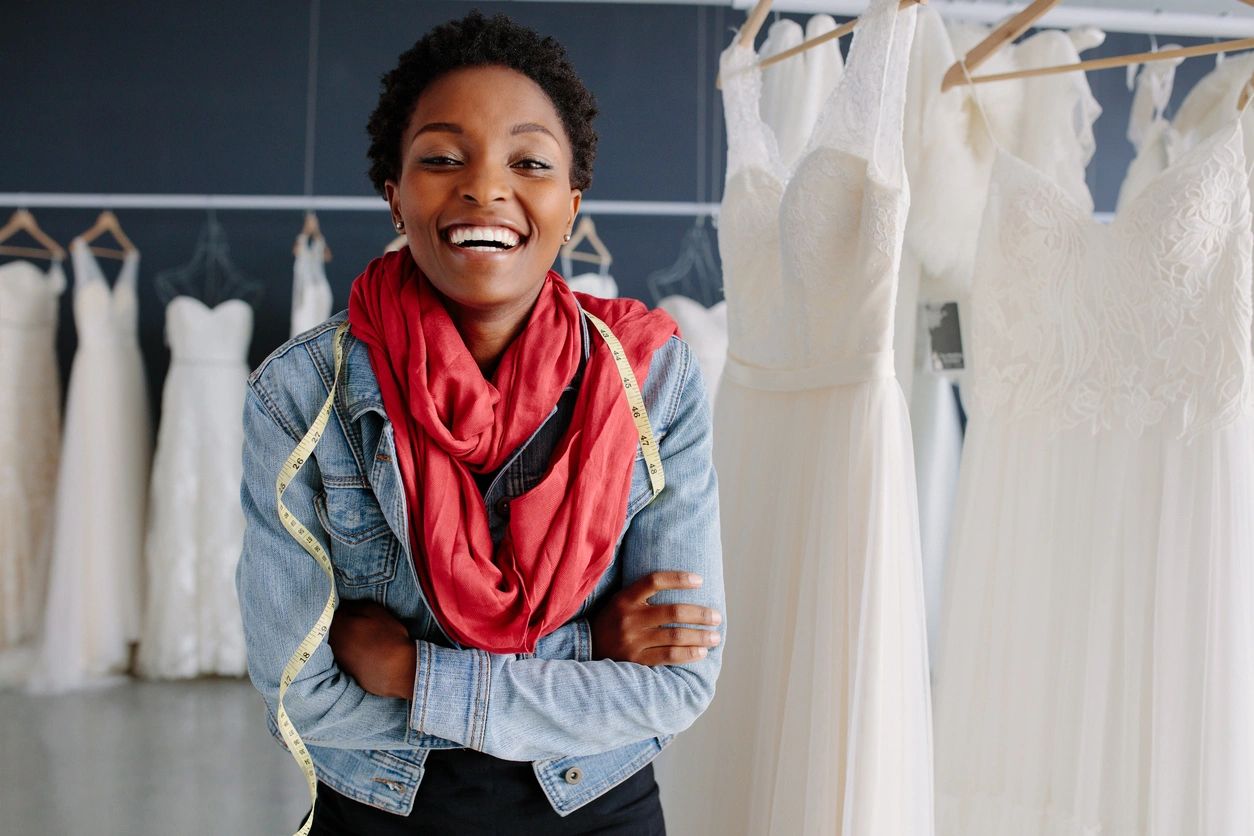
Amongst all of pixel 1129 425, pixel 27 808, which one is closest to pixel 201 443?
pixel 27 808

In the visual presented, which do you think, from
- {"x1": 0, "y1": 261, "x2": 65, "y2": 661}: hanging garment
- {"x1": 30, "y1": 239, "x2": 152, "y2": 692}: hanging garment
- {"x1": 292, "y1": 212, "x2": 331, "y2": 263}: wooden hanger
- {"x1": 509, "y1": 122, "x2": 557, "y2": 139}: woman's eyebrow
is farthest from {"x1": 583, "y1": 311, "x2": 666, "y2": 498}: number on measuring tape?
{"x1": 0, "y1": 261, "x2": 65, "y2": 661}: hanging garment

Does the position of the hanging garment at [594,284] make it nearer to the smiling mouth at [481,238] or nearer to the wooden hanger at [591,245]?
the wooden hanger at [591,245]

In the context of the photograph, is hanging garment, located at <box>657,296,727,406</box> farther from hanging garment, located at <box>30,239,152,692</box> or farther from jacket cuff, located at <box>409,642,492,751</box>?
jacket cuff, located at <box>409,642,492,751</box>

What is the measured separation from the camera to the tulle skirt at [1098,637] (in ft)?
4.30

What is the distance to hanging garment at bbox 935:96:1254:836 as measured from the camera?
132 cm

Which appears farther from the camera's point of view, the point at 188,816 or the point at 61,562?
the point at 61,562

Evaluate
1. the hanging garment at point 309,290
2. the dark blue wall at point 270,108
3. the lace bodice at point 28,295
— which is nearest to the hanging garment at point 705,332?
the dark blue wall at point 270,108

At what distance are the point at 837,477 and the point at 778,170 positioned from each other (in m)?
0.59

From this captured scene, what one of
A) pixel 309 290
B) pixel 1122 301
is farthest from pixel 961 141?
pixel 309 290

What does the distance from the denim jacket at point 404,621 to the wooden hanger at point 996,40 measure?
0.81 meters

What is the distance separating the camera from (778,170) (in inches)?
64.4

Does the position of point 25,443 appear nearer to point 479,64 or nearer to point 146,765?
point 146,765

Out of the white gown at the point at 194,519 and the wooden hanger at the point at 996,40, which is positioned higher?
the wooden hanger at the point at 996,40

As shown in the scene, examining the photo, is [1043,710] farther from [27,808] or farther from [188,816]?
[27,808]
